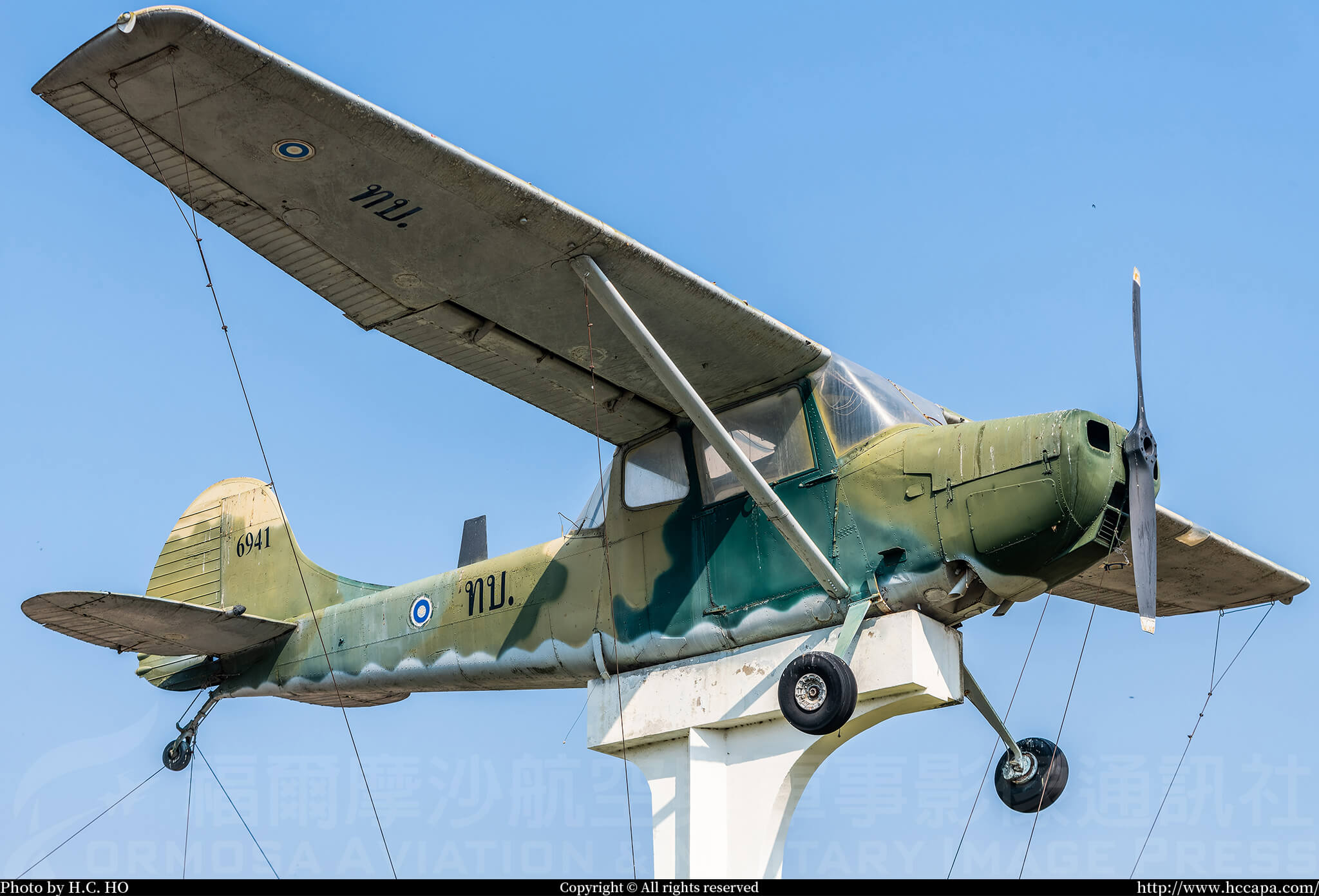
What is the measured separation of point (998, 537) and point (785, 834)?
9.30 ft

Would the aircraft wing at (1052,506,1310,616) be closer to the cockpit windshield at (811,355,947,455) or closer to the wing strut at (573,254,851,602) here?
the cockpit windshield at (811,355,947,455)

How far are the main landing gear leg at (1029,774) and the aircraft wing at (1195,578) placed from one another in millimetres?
1615

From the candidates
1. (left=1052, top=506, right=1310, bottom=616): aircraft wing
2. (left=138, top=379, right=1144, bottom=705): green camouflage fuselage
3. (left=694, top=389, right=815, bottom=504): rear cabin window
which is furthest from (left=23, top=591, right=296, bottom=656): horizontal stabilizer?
(left=1052, top=506, right=1310, bottom=616): aircraft wing

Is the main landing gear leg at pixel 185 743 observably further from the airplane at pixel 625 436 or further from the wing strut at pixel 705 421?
the wing strut at pixel 705 421

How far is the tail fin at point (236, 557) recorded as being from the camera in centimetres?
1636

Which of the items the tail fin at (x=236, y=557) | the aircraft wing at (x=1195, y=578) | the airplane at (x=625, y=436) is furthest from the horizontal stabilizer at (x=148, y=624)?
the aircraft wing at (x=1195, y=578)

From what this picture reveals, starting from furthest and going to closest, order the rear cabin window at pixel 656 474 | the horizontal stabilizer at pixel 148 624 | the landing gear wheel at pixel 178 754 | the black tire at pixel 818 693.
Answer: the landing gear wheel at pixel 178 754 < the horizontal stabilizer at pixel 148 624 < the rear cabin window at pixel 656 474 < the black tire at pixel 818 693

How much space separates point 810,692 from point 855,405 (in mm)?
2335

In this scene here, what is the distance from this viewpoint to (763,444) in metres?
11.8

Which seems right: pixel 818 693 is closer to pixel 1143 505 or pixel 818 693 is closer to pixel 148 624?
pixel 1143 505

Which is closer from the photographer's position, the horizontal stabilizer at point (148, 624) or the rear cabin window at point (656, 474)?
the rear cabin window at point (656, 474)

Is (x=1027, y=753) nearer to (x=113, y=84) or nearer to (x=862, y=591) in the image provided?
(x=862, y=591)

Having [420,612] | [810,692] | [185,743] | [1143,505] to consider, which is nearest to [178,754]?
[185,743]

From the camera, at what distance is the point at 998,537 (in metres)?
10.5
